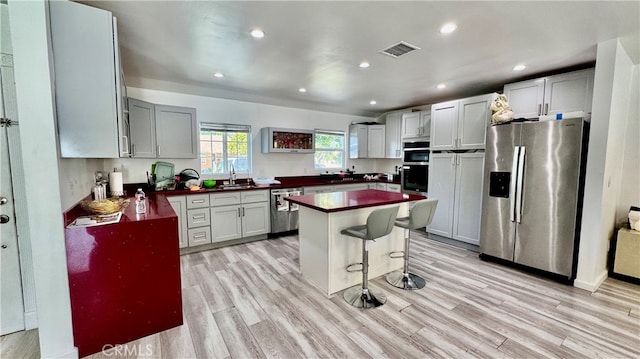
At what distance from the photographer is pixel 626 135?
3.12 meters

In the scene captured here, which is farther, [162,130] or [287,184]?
[287,184]

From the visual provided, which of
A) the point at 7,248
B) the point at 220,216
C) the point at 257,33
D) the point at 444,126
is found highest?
the point at 257,33

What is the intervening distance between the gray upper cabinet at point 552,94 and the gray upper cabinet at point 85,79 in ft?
14.5

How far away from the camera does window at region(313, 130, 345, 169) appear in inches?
220

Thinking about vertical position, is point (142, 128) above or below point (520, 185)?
above

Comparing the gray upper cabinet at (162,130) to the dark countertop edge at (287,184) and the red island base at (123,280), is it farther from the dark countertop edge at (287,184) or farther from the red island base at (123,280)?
the red island base at (123,280)

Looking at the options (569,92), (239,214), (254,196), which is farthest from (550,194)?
(239,214)

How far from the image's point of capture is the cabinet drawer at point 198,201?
11.8 feet

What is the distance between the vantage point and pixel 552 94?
10.5 ft

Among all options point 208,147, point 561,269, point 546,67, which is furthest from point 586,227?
point 208,147

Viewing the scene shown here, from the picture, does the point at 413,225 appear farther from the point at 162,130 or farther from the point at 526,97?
the point at 162,130

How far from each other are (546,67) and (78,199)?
16.3 feet

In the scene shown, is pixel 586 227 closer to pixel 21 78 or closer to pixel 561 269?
pixel 561 269

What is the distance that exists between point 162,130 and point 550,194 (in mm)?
4876
